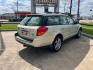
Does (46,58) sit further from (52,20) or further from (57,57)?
(52,20)

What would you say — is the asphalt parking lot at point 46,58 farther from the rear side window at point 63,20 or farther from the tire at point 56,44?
the rear side window at point 63,20

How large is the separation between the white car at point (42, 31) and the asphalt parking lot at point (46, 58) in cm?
55

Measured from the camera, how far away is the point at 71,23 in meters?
9.00

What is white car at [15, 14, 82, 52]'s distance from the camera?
636 centimetres

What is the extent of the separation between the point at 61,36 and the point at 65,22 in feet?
2.93

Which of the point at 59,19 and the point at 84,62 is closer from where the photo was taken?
the point at 84,62

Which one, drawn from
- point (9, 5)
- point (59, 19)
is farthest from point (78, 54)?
point (9, 5)

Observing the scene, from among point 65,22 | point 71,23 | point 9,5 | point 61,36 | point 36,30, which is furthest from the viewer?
point 9,5

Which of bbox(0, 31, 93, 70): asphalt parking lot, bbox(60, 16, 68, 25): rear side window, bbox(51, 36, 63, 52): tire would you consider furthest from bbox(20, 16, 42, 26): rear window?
bbox(60, 16, 68, 25): rear side window

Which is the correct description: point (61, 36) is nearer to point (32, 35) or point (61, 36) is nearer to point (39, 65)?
point (32, 35)

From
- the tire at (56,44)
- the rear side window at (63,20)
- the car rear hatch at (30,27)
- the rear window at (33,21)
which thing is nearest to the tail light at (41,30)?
the car rear hatch at (30,27)

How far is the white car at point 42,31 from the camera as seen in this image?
6.36 metres

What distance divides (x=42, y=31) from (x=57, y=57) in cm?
128

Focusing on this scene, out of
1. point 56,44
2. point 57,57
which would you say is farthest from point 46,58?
point 56,44
